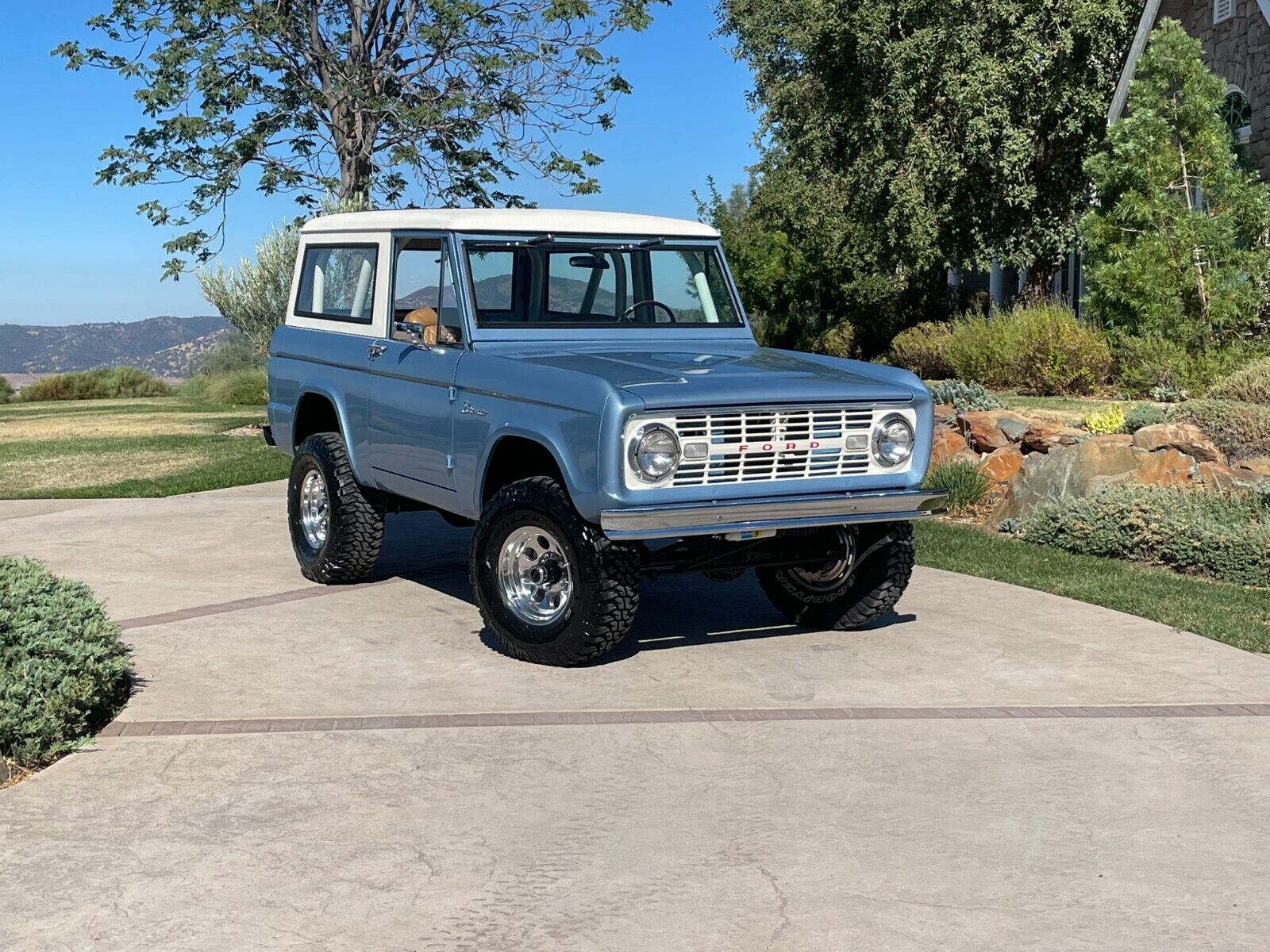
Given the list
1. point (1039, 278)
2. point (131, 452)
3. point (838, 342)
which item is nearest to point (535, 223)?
point (131, 452)

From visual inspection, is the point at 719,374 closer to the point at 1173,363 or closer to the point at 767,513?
the point at 767,513

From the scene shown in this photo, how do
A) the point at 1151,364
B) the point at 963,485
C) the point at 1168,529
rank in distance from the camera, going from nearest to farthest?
the point at 1168,529
the point at 963,485
the point at 1151,364

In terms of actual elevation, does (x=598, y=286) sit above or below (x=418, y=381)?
above

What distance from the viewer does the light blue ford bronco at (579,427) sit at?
23.4 feet

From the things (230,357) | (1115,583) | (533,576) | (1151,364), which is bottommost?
(1115,583)

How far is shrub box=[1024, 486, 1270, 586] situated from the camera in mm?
10219

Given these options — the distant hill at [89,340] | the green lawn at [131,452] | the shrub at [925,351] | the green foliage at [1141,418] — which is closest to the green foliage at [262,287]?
the green lawn at [131,452]

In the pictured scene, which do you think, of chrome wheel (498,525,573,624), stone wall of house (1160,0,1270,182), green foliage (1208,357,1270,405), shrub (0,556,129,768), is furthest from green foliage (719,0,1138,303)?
shrub (0,556,129,768)

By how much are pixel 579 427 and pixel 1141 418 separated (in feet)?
24.3

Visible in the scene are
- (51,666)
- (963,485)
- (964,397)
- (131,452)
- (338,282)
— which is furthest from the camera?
(131,452)

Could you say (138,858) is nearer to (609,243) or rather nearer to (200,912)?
(200,912)

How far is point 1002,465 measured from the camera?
1274cm

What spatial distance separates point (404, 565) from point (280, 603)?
152cm

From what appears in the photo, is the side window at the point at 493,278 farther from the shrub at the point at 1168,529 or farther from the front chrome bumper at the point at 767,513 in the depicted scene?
the shrub at the point at 1168,529
